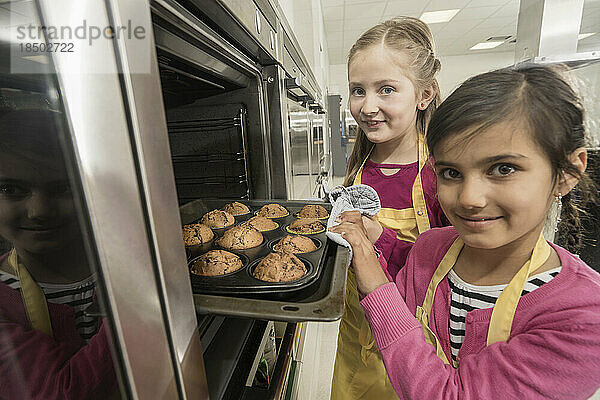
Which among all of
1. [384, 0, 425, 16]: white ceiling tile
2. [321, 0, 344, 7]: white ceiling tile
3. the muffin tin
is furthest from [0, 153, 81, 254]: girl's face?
[384, 0, 425, 16]: white ceiling tile

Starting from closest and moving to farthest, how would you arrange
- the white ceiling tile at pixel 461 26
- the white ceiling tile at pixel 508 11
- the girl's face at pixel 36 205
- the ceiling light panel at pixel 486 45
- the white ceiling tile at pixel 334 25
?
the girl's face at pixel 36 205 < the white ceiling tile at pixel 508 11 < the white ceiling tile at pixel 334 25 < the white ceiling tile at pixel 461 26 < the ceiling light panel at pixel 486 45

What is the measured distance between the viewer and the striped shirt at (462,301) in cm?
76

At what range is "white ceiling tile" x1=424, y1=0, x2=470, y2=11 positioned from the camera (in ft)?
17.6

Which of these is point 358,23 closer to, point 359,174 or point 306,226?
point 359,174

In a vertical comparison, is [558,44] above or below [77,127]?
above

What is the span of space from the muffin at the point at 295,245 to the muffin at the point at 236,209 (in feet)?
0.99

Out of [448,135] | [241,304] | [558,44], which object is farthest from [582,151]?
[558,44]

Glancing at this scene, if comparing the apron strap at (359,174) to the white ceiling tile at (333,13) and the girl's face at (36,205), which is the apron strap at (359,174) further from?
the white ceiling tile at (333,13)

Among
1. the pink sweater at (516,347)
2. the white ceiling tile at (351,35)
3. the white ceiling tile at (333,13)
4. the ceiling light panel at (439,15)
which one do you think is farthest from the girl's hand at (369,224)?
the white ceiling tile at (351,35)

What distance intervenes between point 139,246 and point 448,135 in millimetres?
660

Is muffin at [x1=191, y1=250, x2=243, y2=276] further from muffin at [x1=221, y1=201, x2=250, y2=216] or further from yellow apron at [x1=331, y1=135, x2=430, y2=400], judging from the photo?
yellow apron at [x1=331, y1=135, x2=430, y2=400]

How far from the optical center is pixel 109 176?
0.35 meters

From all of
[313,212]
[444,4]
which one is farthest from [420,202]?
[444,4]

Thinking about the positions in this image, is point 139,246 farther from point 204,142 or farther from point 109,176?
point 204,142
